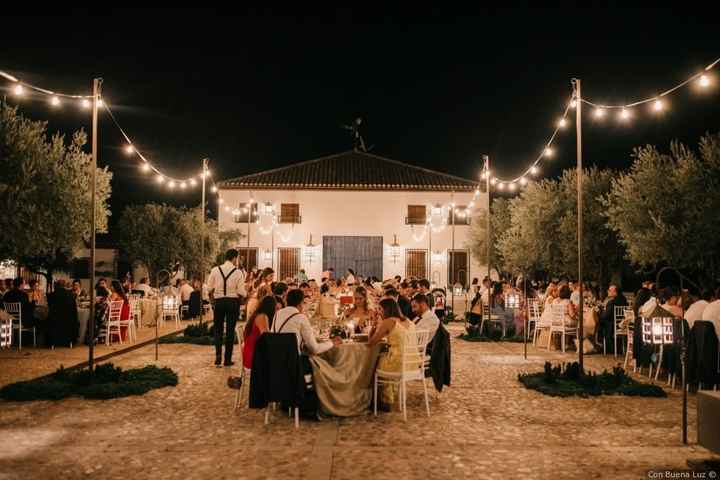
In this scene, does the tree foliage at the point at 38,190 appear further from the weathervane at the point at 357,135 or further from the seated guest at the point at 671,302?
the weathervane at the point at 357,135

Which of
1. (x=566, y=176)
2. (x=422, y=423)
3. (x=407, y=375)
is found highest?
(x=566, y=176)

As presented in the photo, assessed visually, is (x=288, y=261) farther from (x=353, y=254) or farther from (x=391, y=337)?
(x=391, y=337)

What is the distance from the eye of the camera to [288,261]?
3669cm

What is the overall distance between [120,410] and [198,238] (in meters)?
23.7

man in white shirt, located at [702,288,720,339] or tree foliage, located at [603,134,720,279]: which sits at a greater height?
tree foliage, located at [603,134,720,279]

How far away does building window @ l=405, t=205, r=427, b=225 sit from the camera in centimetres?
3697

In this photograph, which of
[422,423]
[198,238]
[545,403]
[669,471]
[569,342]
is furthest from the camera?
[198,238]

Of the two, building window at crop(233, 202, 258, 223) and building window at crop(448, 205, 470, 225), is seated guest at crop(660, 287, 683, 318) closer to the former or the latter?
building window at crop(448, 205, 470, 225)

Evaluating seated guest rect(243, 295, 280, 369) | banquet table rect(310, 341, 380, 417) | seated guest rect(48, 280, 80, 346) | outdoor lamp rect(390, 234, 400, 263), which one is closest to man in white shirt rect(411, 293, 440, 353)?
banquet table rect(310, 341, 380, 417)

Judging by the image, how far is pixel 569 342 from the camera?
1502 centimetres

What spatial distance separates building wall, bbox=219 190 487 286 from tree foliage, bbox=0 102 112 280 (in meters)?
19.2

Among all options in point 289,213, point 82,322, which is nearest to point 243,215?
point 289,213

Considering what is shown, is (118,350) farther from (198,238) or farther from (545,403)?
(198,238)

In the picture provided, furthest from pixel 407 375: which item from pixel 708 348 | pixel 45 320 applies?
pixel 45 320
